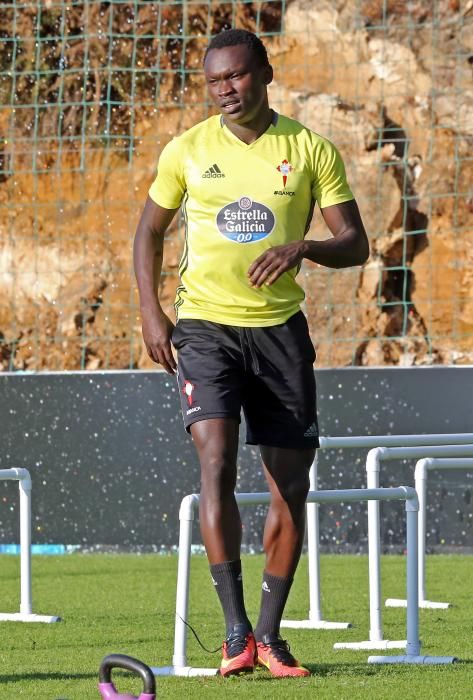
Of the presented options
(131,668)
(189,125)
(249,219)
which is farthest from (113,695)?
(189,125)

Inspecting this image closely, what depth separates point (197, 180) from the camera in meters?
4.74

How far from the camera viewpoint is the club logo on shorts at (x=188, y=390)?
4.68 meters

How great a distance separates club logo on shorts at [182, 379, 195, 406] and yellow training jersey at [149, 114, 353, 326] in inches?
8.4

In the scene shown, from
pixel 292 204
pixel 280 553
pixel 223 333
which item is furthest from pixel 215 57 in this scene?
pixel 280 553

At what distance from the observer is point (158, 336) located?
4.78m

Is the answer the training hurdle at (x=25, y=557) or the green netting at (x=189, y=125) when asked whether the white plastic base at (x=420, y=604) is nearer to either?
the training hurdle at (x=25, y=557)

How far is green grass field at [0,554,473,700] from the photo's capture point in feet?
14.3

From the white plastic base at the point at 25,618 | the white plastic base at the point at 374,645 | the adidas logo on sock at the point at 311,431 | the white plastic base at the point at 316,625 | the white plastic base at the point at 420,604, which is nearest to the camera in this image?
the adidas logo on sock at the point at 311,431

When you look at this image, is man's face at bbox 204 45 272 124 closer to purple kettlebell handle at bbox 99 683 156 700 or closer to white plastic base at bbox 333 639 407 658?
white plastic base at bbox 333 639 407 658

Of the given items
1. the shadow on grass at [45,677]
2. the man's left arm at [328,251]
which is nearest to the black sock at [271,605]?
the shadow on grass at [45,677]

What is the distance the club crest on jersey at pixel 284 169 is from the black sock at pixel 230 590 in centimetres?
118

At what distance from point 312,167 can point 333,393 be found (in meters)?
4.77

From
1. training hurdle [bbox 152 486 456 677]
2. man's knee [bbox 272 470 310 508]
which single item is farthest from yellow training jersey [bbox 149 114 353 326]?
training hurdle [bbox 152 486 456 677]

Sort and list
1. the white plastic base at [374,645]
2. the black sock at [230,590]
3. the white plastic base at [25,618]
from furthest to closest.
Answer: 1. the white plastic base at [25,618]
2. the white plastic base at [374,645]
3. the black sock at [230,590]
